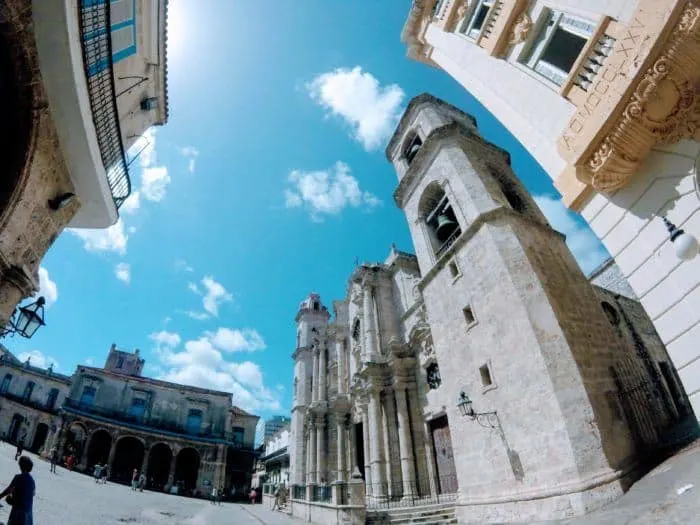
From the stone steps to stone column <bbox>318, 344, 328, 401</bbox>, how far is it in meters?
12.9

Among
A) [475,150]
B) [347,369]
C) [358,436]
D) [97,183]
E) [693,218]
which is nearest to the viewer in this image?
[693,218]

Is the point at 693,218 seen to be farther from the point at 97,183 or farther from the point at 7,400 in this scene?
the point at 7,400

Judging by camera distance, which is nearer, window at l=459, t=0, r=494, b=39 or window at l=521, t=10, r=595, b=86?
window at l=521, t=10, r=595, b=86

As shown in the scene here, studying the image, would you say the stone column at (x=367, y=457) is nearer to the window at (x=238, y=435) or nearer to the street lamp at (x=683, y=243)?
the street lamp at (x=683, y=243)

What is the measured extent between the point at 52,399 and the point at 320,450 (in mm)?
33336

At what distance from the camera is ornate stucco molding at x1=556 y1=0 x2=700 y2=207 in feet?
12.1

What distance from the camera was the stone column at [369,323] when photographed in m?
18.8

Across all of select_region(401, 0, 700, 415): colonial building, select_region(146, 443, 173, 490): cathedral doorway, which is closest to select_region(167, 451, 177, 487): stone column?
select_region(146, 443, 173, 490): cathedral doorway

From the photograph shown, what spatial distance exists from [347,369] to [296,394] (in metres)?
7.35

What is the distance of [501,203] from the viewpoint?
11961 mm

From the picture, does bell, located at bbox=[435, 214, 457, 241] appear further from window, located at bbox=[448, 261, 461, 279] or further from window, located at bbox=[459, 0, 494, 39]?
window, located at bbox=[459, 0, 494, 39]

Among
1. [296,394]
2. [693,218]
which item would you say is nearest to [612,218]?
[693,218]

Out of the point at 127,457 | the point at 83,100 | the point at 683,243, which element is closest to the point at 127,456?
the point at 127,457

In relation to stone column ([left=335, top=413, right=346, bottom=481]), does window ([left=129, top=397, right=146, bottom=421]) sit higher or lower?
higher
